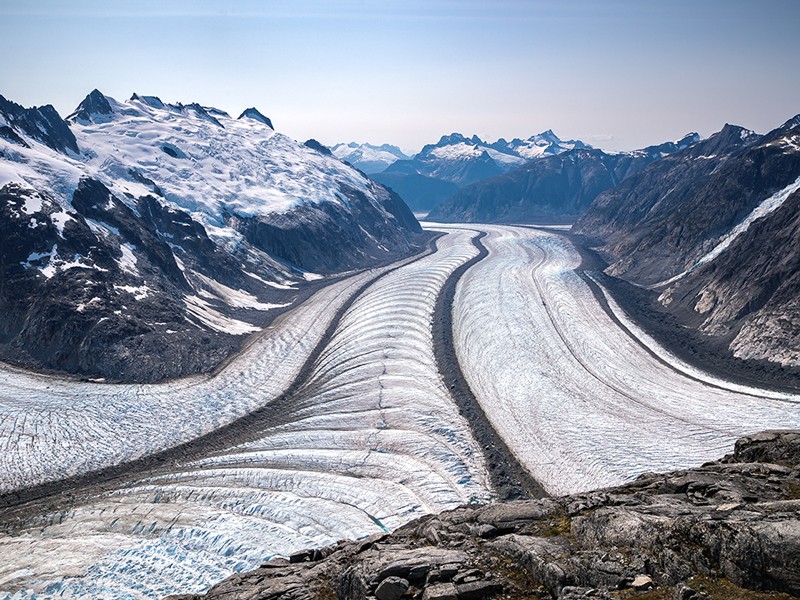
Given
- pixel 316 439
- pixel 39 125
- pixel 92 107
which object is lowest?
pixel 316 439

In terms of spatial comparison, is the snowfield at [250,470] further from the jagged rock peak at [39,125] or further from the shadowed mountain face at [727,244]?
the jagged rock peak at [39,125]

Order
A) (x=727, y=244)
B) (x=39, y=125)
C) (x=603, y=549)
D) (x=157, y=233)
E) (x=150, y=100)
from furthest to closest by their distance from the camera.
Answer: (x=150, y=100), (x=39, y=125), (x=157, y=233), (x=727, y=244), (x=603, y=549)

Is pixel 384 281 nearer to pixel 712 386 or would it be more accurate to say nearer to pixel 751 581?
pixel 712 386

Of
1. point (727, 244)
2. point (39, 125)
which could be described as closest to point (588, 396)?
point (727, 244)

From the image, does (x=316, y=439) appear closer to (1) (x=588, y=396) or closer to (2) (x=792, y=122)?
(1) (x=588, y=396)

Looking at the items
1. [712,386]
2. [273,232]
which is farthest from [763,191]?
[273,232]

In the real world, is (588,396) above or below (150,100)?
below

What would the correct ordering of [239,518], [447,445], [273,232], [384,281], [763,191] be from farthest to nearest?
[273,232], [384,281], [763,191], [447,445], [239,518]
